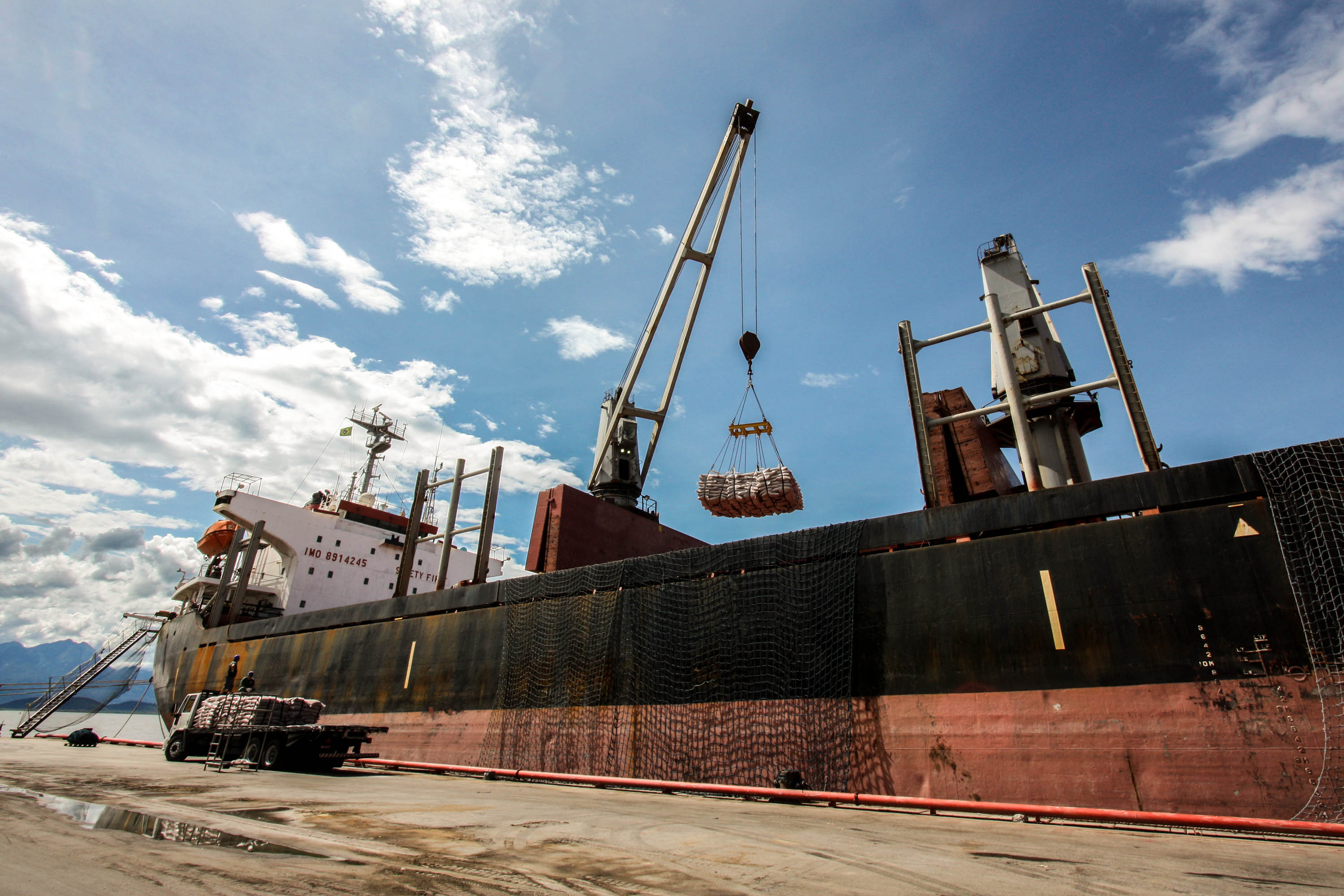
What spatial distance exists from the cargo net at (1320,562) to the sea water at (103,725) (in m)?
34.4

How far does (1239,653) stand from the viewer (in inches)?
297

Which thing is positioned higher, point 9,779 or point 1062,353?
point 1062,353

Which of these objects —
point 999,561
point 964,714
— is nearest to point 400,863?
point 964,714

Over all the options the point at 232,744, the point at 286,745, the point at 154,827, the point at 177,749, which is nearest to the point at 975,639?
the point at 154,827

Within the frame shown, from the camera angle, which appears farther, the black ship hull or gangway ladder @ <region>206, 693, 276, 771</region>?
gangway ladder @ <region>206, 693, 276, 771</region>

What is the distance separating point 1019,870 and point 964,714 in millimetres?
4769

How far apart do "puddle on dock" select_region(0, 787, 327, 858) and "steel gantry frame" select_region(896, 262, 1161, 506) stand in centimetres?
1128

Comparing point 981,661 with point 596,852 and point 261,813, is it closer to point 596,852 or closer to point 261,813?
point 596,852

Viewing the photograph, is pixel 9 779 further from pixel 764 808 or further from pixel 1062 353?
pixel 1062 353

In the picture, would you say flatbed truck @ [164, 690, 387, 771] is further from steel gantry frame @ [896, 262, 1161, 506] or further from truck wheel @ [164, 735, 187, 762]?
steel gantry frame @ [896, 262, 1161, 506]

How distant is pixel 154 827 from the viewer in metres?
5.59

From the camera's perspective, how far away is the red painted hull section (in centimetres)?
700

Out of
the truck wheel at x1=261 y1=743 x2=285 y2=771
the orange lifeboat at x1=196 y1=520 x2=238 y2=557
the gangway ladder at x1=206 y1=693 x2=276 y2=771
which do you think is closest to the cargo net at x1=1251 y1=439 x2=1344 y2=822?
the truck wheel at x1=261 y1=743 x2=285 y2=771

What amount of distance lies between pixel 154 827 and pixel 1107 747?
33.3 ft
